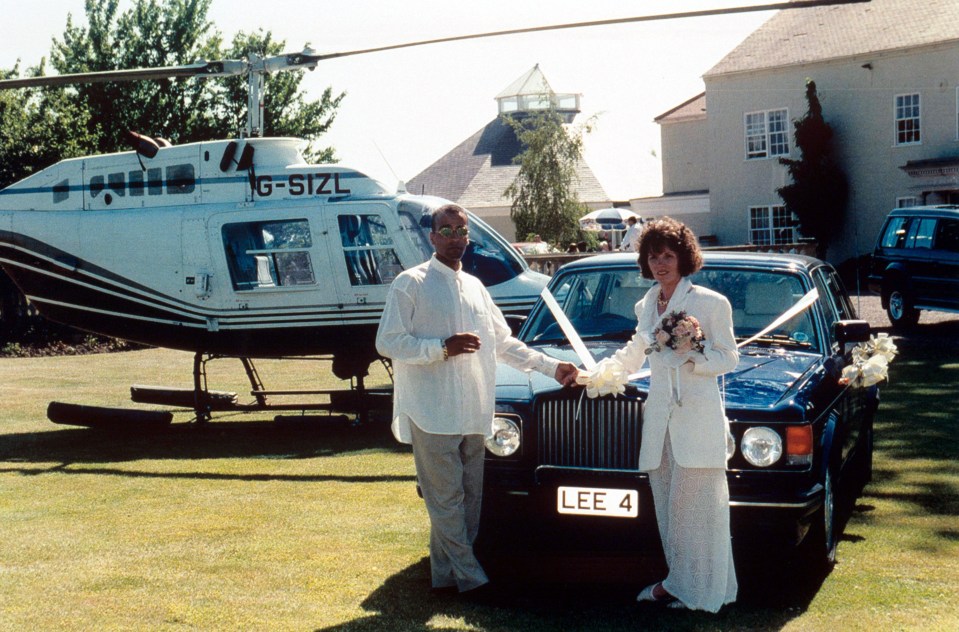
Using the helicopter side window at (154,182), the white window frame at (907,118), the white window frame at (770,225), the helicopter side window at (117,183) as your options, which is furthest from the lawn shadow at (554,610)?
the white window frame at (770,225)

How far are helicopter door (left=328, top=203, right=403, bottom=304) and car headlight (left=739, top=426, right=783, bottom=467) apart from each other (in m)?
7.56

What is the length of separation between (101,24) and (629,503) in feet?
143

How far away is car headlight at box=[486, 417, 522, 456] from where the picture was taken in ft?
21.3

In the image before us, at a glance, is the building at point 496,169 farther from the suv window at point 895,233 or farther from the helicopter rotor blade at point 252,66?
the helicopter rotor blade at point 252,66

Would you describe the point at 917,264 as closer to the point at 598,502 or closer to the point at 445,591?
the point at 598,502

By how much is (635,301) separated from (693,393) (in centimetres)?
226

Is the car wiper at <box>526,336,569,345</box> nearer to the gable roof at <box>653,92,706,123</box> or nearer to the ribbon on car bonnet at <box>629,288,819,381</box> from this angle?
the ribbon on car bonnet at <box>629,288,819,381</box>

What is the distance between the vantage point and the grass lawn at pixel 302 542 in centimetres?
589

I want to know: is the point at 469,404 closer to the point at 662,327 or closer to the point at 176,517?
the point at 662,327

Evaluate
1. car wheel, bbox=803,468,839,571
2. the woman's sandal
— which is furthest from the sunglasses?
car wheel, bbox=803,468,839,571

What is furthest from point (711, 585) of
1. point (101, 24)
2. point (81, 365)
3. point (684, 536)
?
point (101, 24)

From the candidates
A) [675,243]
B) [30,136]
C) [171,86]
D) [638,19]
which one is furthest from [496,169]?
[675,243]

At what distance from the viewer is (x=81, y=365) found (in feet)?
69.9

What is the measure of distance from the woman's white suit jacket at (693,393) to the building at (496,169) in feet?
166
